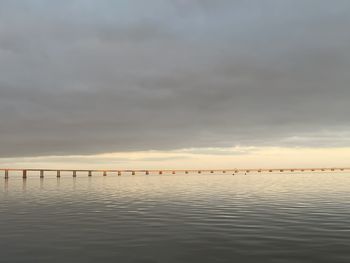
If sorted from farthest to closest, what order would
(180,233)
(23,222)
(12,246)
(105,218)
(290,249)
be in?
(105,218) → (23,222) → (180,233) → (12,246) → (290,249)

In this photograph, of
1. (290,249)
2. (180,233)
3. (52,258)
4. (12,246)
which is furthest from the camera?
(180,233)

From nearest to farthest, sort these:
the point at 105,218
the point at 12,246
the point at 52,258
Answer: the point at 52,258
the point at 12,246
the point at 105,218

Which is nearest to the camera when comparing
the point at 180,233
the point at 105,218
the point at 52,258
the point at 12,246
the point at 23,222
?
the point at 52,258

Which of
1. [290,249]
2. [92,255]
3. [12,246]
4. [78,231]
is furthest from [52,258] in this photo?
[290,249]

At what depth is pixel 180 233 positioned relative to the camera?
93.0ft

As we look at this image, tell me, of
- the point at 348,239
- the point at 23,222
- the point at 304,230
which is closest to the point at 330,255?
the point at 348,239

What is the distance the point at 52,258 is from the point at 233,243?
10611 mm

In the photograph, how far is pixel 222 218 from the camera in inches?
1444

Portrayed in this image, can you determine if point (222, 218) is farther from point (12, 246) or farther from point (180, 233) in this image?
point (12, 246)

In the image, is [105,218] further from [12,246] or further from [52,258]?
[52,258]

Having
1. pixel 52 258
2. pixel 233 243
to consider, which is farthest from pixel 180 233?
pixel 52 258

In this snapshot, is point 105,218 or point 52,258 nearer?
point 52,258

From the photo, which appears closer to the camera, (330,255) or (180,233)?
(330,255)

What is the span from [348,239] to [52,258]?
17.9 meters
